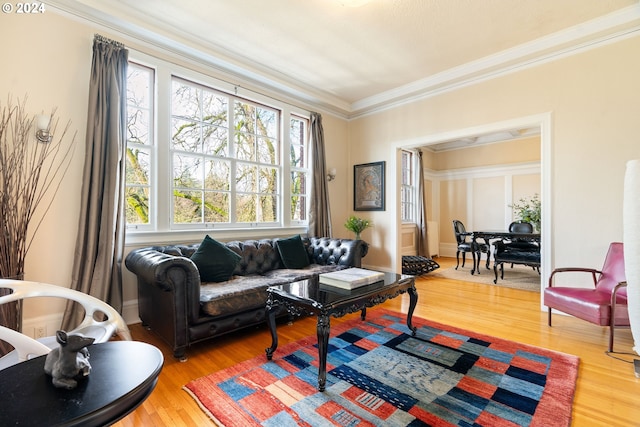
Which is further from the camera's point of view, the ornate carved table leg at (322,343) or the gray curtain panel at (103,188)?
the gray curtain panel at (103,188)

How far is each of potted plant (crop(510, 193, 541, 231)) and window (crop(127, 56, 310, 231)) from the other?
454 cm

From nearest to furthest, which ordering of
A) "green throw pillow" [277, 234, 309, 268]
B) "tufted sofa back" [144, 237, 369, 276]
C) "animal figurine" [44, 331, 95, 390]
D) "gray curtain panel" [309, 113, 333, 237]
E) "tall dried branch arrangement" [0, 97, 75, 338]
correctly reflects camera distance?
"animal figurine" [44, 331, 95, 390]
"tall dried branch arrangement" [0, 97, 75, 338]
"tufted sofa back" [144, 237, 369, 276]
"green throw pillow" [277, 234, 309, 268]
"gray curtain panel" [309, 113, 333, 237]

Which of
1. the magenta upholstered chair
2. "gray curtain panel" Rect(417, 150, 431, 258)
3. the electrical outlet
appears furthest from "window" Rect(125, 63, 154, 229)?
"gray curtain panel" Rect(417, 150, 431, 258)

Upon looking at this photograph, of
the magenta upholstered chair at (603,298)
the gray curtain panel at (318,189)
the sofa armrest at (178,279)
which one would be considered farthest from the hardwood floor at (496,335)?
the gray curtain panel at (318,189)

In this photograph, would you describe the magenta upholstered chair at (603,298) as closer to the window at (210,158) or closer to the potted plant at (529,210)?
the potted plant at (529,210)

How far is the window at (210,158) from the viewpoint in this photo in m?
3.14

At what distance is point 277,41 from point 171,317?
2.90 m

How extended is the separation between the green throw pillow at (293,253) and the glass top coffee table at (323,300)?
1156 mm

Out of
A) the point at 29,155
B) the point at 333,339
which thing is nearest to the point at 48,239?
the point at 29,155

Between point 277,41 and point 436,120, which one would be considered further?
point 436,120

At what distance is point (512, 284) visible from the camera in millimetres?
4664

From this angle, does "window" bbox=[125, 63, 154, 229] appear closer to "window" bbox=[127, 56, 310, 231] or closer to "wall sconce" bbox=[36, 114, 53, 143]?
"window" bbox=[127, 56, 310, 231]

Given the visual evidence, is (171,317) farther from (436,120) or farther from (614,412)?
(436,120)

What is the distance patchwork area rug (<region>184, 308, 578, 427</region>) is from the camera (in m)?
1.61
